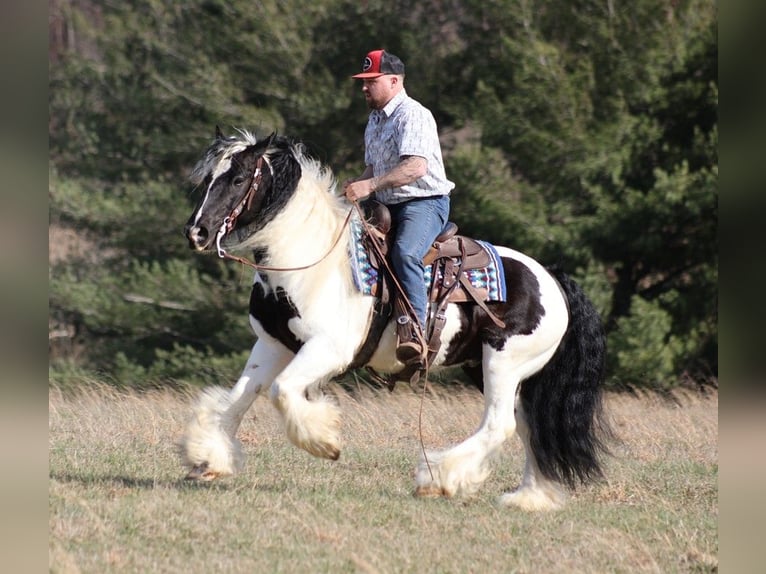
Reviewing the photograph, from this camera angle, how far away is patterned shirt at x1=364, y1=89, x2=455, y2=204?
640 cm

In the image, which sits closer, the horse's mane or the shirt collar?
the horse's mane

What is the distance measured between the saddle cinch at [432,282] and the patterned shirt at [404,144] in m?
0.22

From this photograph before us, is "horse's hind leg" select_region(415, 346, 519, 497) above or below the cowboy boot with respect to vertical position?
below

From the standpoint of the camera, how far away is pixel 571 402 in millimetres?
6984

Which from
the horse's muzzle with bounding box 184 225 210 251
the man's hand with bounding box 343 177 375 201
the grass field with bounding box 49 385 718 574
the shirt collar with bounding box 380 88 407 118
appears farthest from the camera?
the shirt collar with bounding box 380 88 407 118

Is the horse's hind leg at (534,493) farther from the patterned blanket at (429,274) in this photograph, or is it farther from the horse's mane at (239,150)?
the horse's mane at (239,150)

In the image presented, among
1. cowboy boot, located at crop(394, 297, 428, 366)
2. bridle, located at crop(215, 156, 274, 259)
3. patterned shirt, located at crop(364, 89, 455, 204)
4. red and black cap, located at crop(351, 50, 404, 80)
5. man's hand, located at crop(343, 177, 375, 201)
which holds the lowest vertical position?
cowboy boot, located at crop(394, 297, 428, 366)

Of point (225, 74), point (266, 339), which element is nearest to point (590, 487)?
point (266, 339)

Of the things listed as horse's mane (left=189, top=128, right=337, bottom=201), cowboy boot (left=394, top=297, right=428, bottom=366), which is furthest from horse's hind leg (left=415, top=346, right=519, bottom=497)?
horse's mane (left=189, top=128, right=337, bottom=201)

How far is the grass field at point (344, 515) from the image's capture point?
5.05 meters

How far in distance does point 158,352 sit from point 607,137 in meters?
9.76

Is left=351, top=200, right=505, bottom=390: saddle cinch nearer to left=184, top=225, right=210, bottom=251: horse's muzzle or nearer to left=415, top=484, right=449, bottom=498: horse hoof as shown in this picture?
left=415, top=484, right=449, bottom=498: horse hoof

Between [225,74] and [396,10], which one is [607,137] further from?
[225,74]

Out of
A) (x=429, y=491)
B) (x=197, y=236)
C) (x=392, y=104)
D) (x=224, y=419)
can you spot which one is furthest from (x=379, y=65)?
(x=429, y=491)
